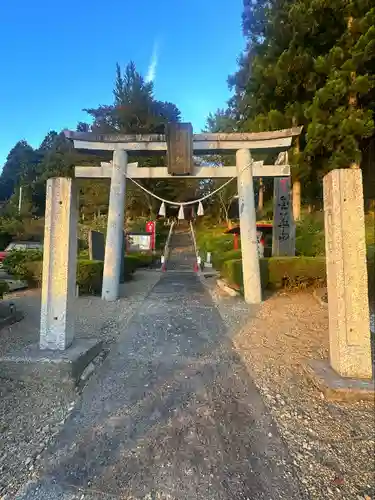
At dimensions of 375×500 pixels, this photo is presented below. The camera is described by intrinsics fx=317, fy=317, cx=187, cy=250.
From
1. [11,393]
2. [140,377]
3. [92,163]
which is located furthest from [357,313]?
[92,163]

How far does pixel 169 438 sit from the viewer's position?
2400mm

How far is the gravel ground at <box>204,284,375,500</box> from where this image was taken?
6.56 feet

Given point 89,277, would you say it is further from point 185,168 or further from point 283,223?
point 283,223

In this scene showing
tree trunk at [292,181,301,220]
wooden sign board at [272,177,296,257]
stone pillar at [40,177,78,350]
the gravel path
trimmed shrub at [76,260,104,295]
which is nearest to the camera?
the gravel path

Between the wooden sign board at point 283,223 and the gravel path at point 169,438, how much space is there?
6.97 meters

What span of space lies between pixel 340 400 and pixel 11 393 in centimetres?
309

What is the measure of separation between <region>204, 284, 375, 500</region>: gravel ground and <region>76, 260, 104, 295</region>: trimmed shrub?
469 cm

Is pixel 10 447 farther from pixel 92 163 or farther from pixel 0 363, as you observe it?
pixel 92 163

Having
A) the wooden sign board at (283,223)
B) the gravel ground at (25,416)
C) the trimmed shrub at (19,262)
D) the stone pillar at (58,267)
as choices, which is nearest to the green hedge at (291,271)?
the wooden sign board at (283,223)

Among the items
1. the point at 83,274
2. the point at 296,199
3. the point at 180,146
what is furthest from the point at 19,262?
the point at 296,199

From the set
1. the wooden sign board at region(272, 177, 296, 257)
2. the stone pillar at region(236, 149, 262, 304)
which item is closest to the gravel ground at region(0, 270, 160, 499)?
the stone pillar at region(236, 149, 262, 304)

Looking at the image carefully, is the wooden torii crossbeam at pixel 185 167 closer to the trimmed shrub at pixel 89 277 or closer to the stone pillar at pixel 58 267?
the trimmed shrub at pixel 89 277

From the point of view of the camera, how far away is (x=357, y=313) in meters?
3.06

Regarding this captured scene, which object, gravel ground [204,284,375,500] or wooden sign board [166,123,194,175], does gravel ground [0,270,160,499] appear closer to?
gravel ground [204,284,375,500]
